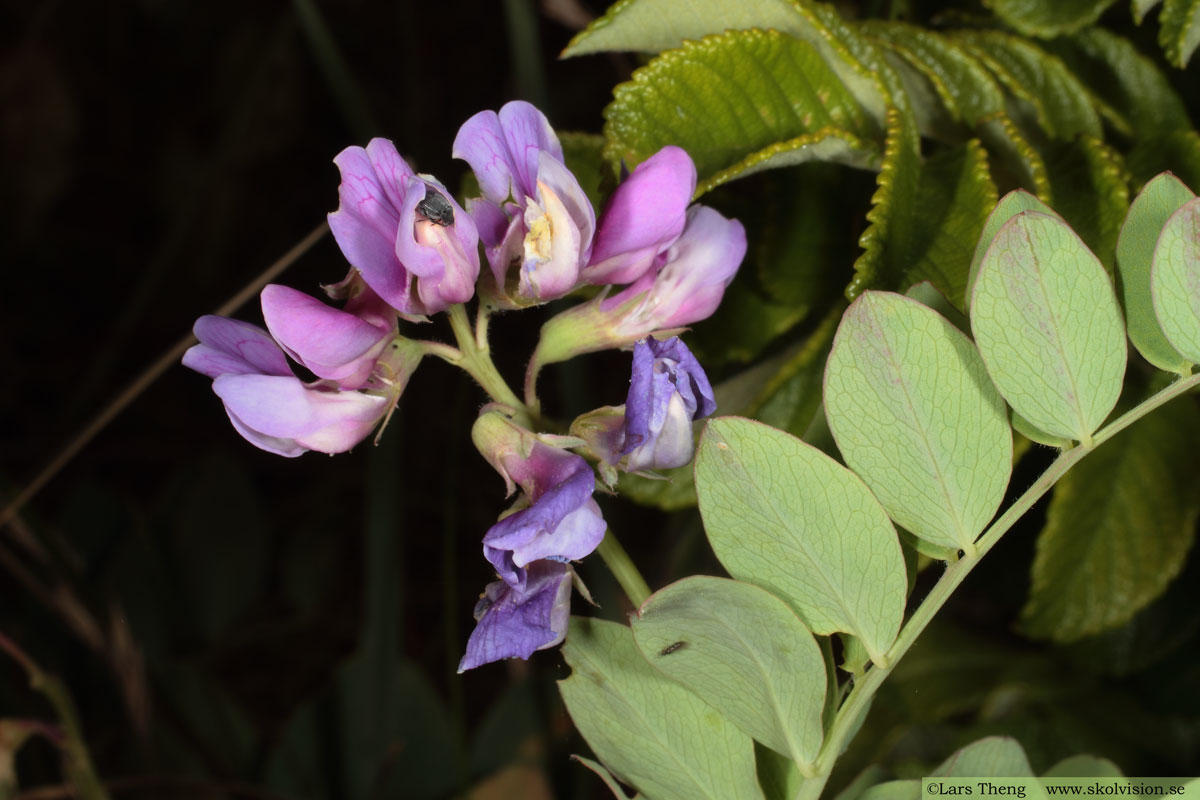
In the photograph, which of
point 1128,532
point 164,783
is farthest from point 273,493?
point 1128,532

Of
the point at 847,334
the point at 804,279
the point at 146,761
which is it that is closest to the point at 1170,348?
the point at 847,334

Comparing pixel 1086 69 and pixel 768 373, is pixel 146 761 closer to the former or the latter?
pixel 768 373

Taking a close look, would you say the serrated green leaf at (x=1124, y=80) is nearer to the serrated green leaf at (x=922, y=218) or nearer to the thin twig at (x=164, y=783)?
the serrated green leaf at (x=922, y=218)

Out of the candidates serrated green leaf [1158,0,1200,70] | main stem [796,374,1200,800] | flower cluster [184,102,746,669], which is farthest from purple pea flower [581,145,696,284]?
serrated green leaf [1158,0,1200,70]

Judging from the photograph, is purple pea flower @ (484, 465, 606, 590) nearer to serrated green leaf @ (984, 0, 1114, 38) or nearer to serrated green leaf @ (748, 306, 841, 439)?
serrated green leaf @ (748, 306, 841, 439)

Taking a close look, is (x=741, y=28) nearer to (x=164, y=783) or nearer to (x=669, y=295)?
(x=669, y=295)

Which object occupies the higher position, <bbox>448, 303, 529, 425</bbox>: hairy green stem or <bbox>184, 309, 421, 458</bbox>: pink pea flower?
<bbox>184, 309, 421, 458</bbox>: pink pea flower
